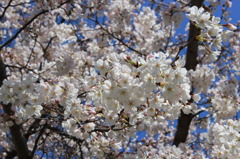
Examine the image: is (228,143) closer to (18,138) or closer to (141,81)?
(141,81)

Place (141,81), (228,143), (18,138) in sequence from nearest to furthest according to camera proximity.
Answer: (141,81) < (228,143) < (18,138)

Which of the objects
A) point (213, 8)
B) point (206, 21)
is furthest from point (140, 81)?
point (213, 8)

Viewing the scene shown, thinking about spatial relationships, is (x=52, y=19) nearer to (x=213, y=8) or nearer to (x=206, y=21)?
(x=213, y=8)

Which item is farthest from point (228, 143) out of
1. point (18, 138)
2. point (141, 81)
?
point (18, 138)

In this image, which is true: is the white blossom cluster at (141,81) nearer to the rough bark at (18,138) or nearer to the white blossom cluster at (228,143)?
the white blossom cluster at (228,143)

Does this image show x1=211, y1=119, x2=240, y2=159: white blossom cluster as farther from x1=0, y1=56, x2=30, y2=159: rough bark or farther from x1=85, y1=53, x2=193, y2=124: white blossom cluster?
x1=0, y1=56, x2=30, y2=159: rough bark

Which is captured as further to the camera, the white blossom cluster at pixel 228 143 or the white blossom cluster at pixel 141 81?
the white blossom cluster at pixel 228 143

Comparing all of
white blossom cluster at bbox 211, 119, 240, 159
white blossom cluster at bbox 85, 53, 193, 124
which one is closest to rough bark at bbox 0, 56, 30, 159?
white blossom cluster at bbox 85, 53, 193, 124

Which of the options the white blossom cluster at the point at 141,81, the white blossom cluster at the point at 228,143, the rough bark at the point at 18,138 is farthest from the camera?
the rough bark at the point at 18,138

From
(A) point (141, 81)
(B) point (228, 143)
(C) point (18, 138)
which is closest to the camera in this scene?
(A) point (141, 81)

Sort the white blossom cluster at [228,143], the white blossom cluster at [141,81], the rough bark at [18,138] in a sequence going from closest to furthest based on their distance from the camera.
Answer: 1. the white blossom cluster at [141,81]
2. the white blossom cluster at [228,143]
3. the rough bark at [18,138]

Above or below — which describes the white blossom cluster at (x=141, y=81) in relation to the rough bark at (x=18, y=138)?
above

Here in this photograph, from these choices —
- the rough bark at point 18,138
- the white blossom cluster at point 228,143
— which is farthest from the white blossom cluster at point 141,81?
the rough bark at point 18,138

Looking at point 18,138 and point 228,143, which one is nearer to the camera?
point 228,143
